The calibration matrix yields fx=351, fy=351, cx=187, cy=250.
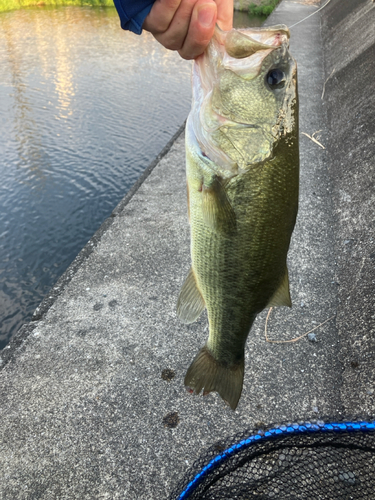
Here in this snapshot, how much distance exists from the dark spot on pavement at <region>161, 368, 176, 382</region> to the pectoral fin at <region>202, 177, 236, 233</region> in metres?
1.50

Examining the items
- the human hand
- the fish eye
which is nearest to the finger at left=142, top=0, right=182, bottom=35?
the human hand

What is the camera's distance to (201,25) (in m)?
1.25

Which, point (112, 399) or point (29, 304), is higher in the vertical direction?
point (112, 399)

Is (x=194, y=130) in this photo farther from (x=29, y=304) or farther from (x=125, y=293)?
(x=29, y=304)

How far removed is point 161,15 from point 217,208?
75 cm

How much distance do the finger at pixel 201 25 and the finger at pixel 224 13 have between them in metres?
0.28

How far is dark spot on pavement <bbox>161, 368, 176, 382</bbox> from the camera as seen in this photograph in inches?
103

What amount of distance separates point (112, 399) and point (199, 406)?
619 millimetres

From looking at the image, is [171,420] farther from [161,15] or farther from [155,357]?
[161,15]

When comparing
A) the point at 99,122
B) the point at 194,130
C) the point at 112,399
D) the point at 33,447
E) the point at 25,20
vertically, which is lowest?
the point at 25,20

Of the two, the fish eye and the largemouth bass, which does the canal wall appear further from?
the fish eye

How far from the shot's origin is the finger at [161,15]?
1247mm

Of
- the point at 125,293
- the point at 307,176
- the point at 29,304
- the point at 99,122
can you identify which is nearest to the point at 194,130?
the point at 125,293

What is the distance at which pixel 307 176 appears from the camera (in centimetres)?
473
